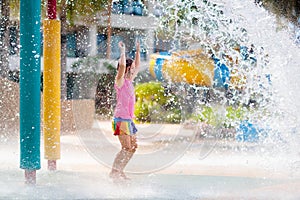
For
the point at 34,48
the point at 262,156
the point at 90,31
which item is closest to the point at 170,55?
the point at 90,31

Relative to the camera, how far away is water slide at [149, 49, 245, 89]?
31.7 ft

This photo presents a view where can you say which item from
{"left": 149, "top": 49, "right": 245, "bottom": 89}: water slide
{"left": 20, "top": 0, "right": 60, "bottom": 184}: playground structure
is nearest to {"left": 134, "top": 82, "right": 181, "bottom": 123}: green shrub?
{"left": 149, "top": 49, "right": 245, "bottom": 89}: water slide

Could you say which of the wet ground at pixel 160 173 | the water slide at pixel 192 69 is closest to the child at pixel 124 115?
the wet ground at pixel 160 173

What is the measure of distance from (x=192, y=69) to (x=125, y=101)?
5.30 metres

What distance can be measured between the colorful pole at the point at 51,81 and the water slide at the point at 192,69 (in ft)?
16.2

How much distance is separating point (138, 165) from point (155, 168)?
0.30 m

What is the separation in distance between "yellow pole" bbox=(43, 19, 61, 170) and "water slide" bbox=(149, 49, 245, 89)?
4938mm

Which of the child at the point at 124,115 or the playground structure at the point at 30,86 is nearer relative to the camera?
the playground structure at the point at 30,86

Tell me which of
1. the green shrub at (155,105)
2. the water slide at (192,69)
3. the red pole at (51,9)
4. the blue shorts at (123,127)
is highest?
the red pole at (51,9)

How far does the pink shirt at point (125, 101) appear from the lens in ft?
14.7

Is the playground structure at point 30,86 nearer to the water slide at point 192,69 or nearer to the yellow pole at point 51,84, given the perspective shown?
the yellow pole at point 51,84

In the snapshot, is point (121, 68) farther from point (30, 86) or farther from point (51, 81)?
point (30, 86)

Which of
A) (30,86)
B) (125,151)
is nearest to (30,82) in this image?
(30,86)

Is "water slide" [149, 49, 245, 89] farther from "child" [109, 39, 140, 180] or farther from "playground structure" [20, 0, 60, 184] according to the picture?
"playground structure" [20, 0, 60, 184]
